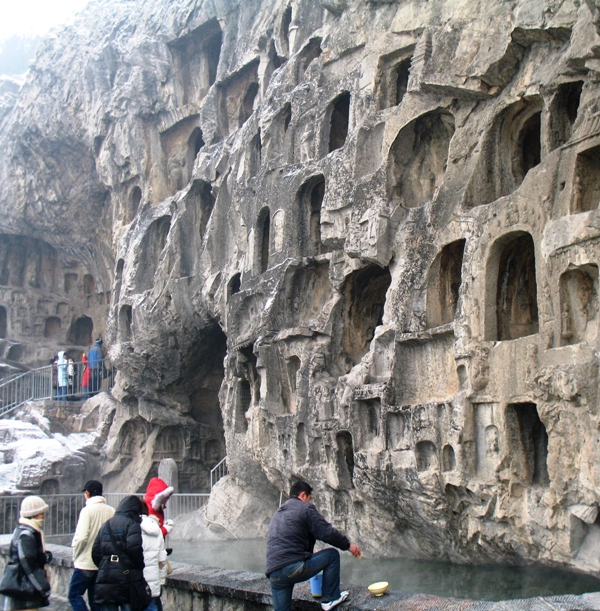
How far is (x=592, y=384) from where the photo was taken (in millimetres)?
8625

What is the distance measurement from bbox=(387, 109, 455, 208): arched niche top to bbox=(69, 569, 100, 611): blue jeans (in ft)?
27.0

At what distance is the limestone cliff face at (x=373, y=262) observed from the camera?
9555 millimetres

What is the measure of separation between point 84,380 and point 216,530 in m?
10.0

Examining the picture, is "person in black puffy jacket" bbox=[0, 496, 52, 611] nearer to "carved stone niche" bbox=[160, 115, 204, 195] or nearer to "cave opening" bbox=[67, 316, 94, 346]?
"carved stone niche" bbox=[160, 115, 204, 195]

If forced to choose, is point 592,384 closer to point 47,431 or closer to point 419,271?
point 419,271

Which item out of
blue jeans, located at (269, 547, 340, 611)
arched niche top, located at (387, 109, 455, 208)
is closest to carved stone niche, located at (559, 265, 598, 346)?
arched niche top, located at (387, 109, 455, 208)

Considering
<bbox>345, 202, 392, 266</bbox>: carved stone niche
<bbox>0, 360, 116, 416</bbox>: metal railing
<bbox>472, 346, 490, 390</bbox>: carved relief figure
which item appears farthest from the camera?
<bbox>0, 360, 116, 416</bbox>: metal railing

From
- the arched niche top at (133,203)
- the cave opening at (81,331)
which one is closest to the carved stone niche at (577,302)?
the arched niche top at (133,203)

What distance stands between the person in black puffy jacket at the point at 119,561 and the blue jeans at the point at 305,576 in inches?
41.9

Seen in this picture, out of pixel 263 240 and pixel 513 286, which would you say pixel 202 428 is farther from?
pixel 513 286

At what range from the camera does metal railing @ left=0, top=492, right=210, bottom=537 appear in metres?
17.8

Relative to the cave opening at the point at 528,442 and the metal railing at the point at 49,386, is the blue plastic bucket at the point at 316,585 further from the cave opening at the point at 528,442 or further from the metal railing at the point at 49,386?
the metal railing at the point at 49,386

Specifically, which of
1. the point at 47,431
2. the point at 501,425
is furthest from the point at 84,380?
the point at 501,425

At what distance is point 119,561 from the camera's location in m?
Answer: 5.94
